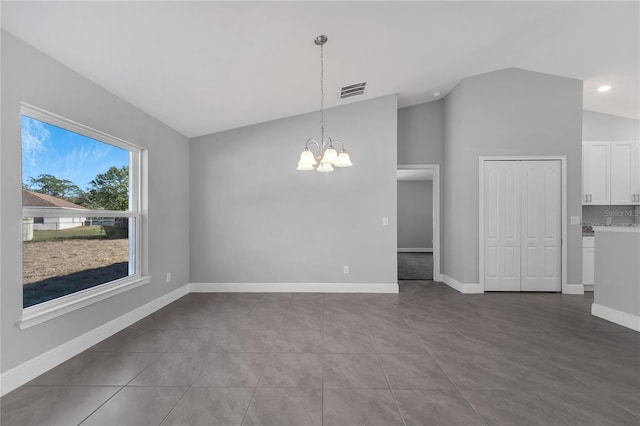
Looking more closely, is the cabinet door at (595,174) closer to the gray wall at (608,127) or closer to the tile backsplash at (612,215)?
the tile backsplash at (612,215)

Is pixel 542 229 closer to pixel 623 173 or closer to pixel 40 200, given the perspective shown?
pixel 623 173

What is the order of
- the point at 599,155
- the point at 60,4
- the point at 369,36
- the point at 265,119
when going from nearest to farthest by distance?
the point at 60,4
the point at 369,36
the point at 265,119
the point at 599,155

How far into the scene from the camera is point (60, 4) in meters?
1.74

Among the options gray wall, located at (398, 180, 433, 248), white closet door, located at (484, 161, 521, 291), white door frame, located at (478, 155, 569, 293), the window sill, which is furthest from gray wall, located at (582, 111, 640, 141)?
the window sill

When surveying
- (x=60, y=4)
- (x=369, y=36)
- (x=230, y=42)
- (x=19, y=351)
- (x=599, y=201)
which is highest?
(x=369, y=36)

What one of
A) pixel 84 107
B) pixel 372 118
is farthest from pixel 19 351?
pixel 372 118

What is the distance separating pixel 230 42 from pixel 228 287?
3548mm

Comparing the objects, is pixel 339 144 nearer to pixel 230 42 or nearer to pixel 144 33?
pixel 230 42

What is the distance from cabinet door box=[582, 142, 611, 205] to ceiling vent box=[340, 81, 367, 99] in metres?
4.22

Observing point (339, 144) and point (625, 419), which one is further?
point (339, 144)

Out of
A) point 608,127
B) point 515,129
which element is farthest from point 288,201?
point 608,127

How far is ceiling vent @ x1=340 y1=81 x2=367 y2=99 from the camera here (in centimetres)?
386

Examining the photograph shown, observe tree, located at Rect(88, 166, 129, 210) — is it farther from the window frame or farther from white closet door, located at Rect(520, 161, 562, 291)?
white closet door, located at Rect(520, 161, 562, 291)

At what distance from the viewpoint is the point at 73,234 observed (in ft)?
8.23
